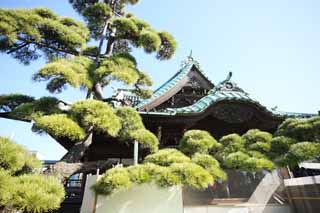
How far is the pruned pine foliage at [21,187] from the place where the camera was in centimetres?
218

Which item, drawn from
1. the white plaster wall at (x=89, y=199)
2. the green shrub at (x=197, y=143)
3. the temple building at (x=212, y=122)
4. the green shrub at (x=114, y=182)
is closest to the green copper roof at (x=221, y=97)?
the temple building at (x=212, y=122)

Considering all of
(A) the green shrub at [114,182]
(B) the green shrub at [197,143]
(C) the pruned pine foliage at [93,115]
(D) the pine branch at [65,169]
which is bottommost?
(A) the green shrub at [114,182]

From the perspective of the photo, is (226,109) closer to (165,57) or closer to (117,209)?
(165,57)

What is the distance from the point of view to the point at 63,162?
12.3 ft

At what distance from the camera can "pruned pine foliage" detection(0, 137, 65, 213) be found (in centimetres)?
218

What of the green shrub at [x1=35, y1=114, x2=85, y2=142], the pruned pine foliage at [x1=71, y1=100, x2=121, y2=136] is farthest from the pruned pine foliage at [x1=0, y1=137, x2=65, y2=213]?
the pruned pine foliage at [x1=71, y1=100, x2=121, y2=136]

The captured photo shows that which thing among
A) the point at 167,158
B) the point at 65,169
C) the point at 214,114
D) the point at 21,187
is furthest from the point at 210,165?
the point at 21,187

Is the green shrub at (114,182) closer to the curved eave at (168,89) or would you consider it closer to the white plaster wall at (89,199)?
the white plaster wall at (89,199)

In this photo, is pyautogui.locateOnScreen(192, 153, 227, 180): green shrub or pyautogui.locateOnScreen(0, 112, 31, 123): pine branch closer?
pyautogui.locateOnScreen(192, 153, 227, 180): green shrub

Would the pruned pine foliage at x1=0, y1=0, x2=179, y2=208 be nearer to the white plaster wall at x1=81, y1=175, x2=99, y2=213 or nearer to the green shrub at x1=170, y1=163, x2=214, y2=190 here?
the green shrub at x1=170, y1=163, x2=214, y2=190

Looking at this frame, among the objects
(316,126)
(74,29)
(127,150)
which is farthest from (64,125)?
(316,126)

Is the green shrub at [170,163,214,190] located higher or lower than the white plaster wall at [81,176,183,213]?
higher

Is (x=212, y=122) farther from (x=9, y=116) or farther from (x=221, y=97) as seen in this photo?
(x=9, y=116)

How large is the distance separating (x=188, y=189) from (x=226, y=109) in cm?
268
